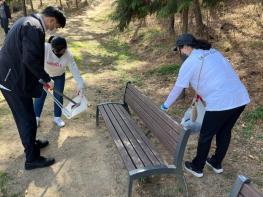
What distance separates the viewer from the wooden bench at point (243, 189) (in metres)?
2.57

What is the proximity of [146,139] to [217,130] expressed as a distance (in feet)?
3.08

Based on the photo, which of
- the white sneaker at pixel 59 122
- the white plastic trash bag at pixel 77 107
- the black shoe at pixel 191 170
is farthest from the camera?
the white sneaker at pixel 59 122

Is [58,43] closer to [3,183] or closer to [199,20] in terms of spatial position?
[3,183]

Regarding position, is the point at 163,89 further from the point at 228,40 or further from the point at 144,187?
the point at 144,187

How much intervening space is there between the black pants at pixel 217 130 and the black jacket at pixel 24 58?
2017mm

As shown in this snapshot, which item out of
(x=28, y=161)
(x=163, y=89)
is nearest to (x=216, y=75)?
(x=28, y=161)

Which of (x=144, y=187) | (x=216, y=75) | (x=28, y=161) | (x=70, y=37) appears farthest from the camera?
(x=70, y=37)

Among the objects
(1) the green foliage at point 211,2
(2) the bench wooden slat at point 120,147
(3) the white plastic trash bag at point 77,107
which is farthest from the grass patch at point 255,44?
(3) the white plastic trash bag at point 77,107

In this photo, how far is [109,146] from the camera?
18.6 ft

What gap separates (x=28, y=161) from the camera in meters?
4.94

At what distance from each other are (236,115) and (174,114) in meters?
2.58

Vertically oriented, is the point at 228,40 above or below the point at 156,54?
above

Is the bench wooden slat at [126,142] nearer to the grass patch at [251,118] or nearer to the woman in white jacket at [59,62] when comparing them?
the woman in white jacket at [59,62]

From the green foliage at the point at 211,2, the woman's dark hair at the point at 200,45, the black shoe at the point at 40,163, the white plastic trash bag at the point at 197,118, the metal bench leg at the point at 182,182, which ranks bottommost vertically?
the black shoe at the point at 40,163
